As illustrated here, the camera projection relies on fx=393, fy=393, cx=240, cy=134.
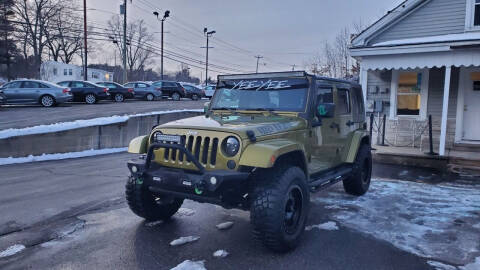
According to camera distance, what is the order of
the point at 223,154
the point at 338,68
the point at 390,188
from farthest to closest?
the point at 338,68
the point at 390,188
the point at 223,154

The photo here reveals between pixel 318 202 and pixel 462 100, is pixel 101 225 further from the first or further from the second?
pixel 462 100

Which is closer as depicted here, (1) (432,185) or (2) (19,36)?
(1) (432,185)

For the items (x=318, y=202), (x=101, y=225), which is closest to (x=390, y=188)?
(x=318, y=202)

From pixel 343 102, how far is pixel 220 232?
2.90 m

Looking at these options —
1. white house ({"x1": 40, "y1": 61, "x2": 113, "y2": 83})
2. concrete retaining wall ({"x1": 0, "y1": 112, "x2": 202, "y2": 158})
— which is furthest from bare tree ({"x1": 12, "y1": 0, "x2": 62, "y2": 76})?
concrete retaining wall ({"x1": 0, "y1": 112, "x2": 202, "y2": 158})

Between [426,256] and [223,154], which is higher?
[223,154]

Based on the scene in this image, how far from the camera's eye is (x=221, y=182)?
3.82 meters

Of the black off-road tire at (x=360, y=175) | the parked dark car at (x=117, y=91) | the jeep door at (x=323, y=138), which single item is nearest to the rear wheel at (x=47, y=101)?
the parked dark car at (x=117, y=91)

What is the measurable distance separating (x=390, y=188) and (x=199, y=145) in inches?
188

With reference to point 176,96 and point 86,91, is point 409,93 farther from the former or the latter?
point 176,96

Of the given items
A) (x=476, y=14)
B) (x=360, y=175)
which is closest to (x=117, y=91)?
(x=476, y=14)

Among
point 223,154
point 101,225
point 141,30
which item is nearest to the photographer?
point 223,154

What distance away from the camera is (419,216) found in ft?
18.5

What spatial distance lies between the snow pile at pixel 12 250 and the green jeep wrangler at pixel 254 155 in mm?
1254
